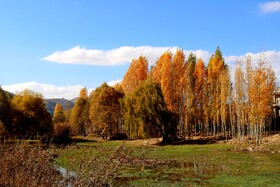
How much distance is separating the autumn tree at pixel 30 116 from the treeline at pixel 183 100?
1465 cm

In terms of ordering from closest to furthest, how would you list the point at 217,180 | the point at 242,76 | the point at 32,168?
the point at 32,168
the point at 217,180
the point at 242,76

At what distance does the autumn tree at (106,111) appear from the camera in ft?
259

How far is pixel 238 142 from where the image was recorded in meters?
57.2

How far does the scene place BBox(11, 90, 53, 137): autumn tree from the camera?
200ft

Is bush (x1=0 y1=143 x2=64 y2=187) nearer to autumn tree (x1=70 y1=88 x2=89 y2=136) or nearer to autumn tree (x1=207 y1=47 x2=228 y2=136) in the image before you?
autumn tree (x1=207 y1=47 x2=228 y2=136)

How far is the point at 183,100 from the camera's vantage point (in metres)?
69.8

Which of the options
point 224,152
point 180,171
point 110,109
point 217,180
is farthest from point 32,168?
point 110,109

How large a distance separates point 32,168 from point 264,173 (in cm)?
2250

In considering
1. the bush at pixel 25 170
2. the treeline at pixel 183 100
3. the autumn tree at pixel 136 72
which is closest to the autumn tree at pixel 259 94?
the treeline at pixel 183 100

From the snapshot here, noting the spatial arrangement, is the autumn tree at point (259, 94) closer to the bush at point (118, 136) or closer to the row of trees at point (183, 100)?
the row of trees at point (183, 100)

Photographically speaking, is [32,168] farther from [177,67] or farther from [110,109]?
[110,109]

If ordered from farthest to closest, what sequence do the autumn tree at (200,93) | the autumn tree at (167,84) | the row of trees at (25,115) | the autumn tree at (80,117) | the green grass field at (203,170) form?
1. the autumn tree at (80,117)
2. the autumn tree at (200,93)
3. the autumn tree at (167,84)
4. the row of trees at (25,115)
5. the green grass field at (203,170)

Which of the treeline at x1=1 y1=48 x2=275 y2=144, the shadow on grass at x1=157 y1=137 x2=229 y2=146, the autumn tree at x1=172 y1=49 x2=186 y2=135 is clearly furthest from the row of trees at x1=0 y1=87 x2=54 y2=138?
the autumn tree at x1=172 y1=49 x2=186 y2=135

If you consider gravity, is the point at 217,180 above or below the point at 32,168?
below
